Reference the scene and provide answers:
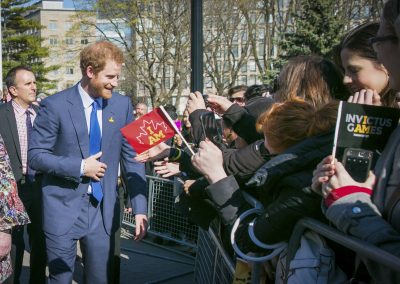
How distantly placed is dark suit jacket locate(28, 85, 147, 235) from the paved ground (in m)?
2.49

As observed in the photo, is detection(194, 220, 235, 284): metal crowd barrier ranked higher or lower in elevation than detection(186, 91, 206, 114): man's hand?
lower

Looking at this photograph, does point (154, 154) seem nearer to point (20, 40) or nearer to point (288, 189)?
point (288, 189)

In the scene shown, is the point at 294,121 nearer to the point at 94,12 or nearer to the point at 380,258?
the point at 380,258

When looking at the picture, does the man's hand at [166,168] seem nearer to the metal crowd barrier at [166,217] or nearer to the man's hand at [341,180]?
the man's hand at [341,180]

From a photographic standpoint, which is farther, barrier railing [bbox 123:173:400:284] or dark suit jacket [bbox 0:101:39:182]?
dark suit jacket [bbox 0:101:39:182]

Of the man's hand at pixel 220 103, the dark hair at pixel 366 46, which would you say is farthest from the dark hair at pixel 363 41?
the man's hand at pixel 220 103

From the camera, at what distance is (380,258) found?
5.63ft

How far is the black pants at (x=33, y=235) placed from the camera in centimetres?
560

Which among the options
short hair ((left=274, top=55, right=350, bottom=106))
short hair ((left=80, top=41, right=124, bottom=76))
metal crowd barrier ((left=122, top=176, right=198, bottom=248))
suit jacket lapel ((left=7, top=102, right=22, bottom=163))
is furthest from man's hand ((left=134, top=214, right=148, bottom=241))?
metal crowd barrier ((left=122, top=176, right=198, bottom=248))

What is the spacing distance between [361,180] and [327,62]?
146cm

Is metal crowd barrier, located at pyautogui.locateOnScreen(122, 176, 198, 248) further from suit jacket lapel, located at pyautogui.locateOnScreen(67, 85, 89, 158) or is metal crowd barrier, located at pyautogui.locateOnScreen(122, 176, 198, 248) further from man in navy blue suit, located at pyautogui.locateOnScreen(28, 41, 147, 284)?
suit jacket lapel, located at pyautogui.locateOnScreen(67, 85, 89, 158)

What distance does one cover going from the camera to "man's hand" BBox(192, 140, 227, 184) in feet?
9.61

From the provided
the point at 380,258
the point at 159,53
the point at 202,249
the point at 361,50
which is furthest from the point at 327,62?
the point at 159,53

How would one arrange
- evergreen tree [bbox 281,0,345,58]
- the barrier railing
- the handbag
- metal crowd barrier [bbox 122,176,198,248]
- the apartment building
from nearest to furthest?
1. the barrier railing
2. the handbag
3. metal crowd barrier [bbox 122,176,198,248]
4. evergreen tree [bbox 281,0,345,58]
5. the apartment building
